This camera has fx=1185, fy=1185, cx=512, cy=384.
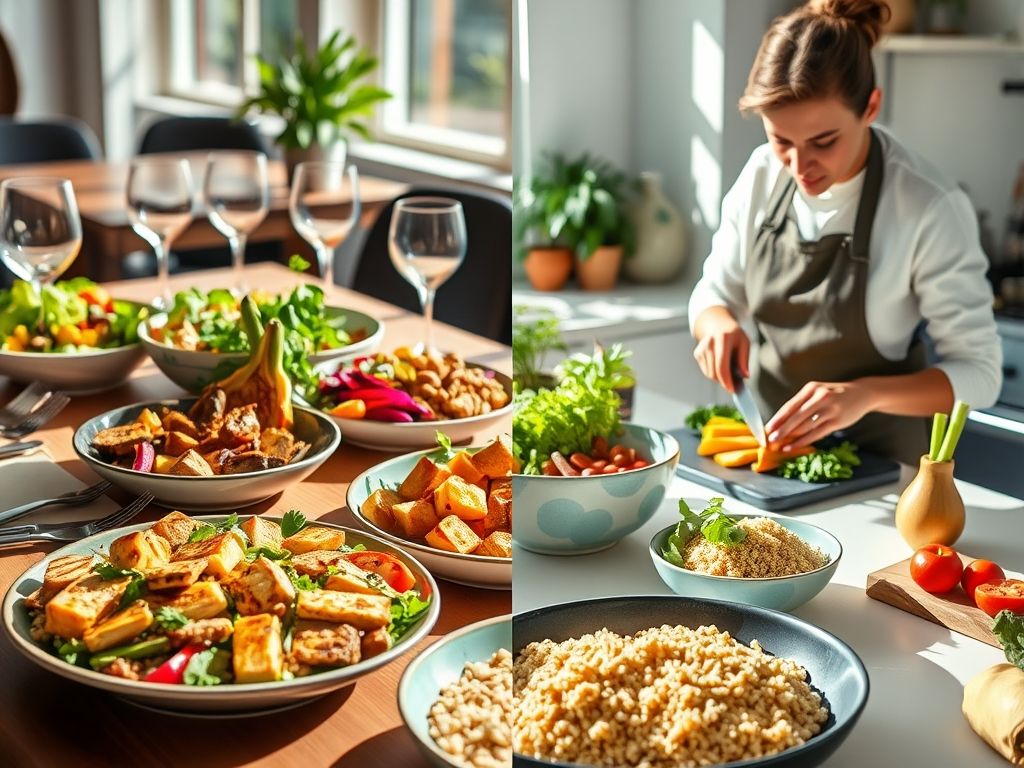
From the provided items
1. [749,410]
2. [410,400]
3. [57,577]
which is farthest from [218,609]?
[749,410]

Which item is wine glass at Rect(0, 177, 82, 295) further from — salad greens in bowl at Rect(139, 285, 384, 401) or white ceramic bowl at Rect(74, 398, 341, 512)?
white ceramic bowl at Rect(74, 398, 341, 512)

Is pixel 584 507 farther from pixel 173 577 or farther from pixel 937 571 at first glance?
pixel 173 577

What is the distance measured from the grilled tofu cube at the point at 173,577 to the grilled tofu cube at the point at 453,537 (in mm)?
194

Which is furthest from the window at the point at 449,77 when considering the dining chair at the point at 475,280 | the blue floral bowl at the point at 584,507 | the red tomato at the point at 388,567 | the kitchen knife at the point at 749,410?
the red tomato at the point at 388,567

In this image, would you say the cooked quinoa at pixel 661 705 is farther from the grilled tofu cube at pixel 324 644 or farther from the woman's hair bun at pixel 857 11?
the woman's hair bun at pixel 857 11

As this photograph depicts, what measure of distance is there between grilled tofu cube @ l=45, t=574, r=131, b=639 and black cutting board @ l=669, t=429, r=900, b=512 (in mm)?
672

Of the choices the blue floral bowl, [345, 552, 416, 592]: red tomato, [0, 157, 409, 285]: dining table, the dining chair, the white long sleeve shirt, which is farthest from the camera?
[0, 157, 409, 285]: dining table

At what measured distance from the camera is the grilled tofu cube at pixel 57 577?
733 mm

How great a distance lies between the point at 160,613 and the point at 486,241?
1.52 m

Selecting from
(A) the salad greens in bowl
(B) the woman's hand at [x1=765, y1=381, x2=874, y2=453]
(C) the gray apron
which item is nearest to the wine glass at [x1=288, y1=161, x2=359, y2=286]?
(A) the salad greens in bowl

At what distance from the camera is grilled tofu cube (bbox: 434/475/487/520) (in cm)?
90

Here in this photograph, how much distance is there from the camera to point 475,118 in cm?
377

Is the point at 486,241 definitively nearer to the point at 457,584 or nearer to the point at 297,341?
the point at 297,341

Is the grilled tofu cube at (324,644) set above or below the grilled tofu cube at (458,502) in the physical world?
below
